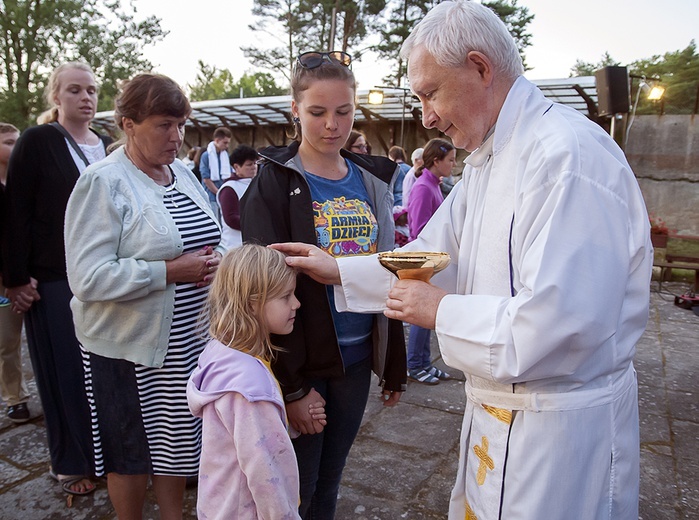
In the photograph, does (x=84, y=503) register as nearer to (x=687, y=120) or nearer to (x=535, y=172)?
(x=535, y=172)

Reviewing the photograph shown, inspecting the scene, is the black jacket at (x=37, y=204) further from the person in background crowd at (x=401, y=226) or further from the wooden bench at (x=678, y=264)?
the wooden bench at (x=678, y=264)

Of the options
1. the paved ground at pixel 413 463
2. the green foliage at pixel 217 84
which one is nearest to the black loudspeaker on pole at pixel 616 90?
the paved ground at pixel 413 463

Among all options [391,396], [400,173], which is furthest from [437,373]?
[400,173]

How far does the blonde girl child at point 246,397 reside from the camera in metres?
1.50

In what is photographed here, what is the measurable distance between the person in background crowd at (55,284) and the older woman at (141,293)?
0.68m

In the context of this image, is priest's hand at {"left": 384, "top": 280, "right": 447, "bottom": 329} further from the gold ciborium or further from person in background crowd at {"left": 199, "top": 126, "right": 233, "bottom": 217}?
person in background crowd at {"left": 199, "top": 126, "right": 233, "bottom": 217}

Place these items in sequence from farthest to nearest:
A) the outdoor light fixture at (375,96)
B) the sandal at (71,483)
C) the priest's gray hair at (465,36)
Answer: the outdoor light fixture at (375,96), the sandal at (71,483), the priest's gray hair at (465,36)

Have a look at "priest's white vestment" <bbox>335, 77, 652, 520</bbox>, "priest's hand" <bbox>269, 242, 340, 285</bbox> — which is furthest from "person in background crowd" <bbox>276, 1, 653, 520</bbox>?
"priest's hand" <bbox>269, 242, 340, 285</bbox>

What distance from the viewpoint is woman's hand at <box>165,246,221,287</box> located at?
211cm

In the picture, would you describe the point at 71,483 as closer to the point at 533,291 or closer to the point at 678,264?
the point at 533,291

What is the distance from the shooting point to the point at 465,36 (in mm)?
1315

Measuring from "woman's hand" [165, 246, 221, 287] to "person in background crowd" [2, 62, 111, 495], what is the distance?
39.9 inches

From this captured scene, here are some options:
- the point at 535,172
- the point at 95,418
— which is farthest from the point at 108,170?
the point at 535,172

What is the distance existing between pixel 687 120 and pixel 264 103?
30.5 ft
